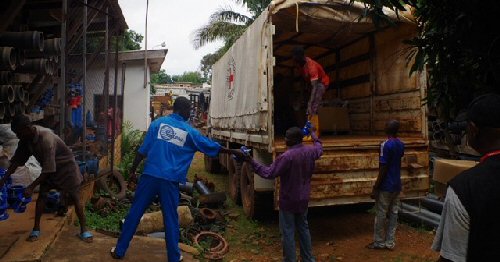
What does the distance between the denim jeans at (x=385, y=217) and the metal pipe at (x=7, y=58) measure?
16.1ft

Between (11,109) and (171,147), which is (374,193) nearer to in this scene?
(171,147)

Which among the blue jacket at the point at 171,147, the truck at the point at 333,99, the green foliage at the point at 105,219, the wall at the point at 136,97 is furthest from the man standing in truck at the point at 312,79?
the wall at the point at 136,97

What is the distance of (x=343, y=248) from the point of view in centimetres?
545

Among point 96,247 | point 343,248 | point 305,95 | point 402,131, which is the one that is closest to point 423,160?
point 402,131

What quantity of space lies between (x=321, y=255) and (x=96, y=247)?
2.80 meters

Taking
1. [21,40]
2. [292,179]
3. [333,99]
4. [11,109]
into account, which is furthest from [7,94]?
[333,99]

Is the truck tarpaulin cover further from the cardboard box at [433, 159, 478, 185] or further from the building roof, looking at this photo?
the building roof

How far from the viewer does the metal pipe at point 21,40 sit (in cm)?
501

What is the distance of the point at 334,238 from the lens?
233 inches

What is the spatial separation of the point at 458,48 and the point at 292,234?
8.90 ft

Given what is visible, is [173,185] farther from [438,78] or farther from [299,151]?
[438,78]

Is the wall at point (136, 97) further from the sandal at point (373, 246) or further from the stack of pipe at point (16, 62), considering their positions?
the sandal at point (373, 246)

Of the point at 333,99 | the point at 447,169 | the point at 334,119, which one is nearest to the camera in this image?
the point at 447,169

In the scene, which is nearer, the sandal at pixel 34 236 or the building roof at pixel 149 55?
the sandal at pixel 34 236
